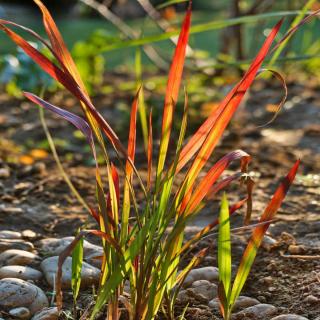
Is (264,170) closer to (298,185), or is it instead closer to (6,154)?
(298,185)

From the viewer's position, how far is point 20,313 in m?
1.51

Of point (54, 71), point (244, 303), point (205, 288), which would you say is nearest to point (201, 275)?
point (205, 288)

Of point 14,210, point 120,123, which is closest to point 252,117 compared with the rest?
point 120,123

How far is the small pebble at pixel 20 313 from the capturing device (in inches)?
59.2

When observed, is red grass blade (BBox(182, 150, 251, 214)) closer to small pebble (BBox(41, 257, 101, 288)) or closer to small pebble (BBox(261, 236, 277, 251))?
small pebble (BBox(41, 257, 101, 288))

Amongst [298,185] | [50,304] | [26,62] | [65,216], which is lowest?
[50,304]

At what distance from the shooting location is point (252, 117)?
341 centimetres

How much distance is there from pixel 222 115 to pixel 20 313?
634 millimetres

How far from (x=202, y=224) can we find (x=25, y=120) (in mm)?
1526

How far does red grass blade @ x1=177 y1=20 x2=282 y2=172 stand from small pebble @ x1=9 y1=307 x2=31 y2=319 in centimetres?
49

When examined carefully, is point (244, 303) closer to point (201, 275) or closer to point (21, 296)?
point (201, 275)

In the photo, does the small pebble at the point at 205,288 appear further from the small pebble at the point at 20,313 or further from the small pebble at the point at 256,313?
the small pebble at the point at 20,313

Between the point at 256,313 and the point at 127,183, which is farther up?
the point at 127,183

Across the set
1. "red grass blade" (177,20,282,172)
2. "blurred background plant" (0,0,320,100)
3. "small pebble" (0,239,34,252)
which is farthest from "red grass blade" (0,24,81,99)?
"small pebble" (0,239,34,252)
